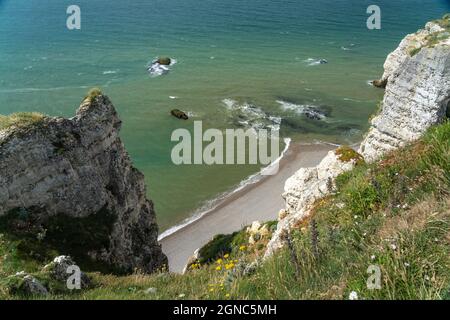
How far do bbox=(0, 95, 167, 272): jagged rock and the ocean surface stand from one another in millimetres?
18448

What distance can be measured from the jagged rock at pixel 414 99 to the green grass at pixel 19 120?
19076mm

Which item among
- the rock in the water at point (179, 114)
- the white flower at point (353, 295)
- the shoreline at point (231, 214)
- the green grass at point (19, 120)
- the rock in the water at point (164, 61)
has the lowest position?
the shoreline at point (231, 214)

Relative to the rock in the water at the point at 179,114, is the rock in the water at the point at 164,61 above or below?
above

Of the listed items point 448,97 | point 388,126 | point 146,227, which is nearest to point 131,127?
point 146,227

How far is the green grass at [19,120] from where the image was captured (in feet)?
68.7

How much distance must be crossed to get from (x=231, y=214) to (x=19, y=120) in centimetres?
2707

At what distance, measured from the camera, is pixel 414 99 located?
97.5ft

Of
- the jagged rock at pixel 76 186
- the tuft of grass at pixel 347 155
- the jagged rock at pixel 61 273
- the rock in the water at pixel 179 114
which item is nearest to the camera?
the jagged rock at pixel 61 273

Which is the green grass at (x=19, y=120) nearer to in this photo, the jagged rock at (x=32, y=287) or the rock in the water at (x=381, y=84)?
the jagged rock at (x=32, y=287)

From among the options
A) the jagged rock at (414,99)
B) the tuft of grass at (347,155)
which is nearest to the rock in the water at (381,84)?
the jagged rock at (414,99)

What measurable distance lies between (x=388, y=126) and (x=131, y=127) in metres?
40.3

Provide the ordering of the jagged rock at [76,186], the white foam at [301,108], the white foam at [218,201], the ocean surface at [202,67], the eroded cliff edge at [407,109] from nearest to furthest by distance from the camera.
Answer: the jagged rock at [76,186], the eroded cliff edge at [407,109], the white foam at [218,201], the ocean surface at [202,67], the white foam at [301,108]

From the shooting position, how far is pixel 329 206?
14.6 metres

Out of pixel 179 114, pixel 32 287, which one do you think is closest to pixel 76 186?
pixel 32 287
